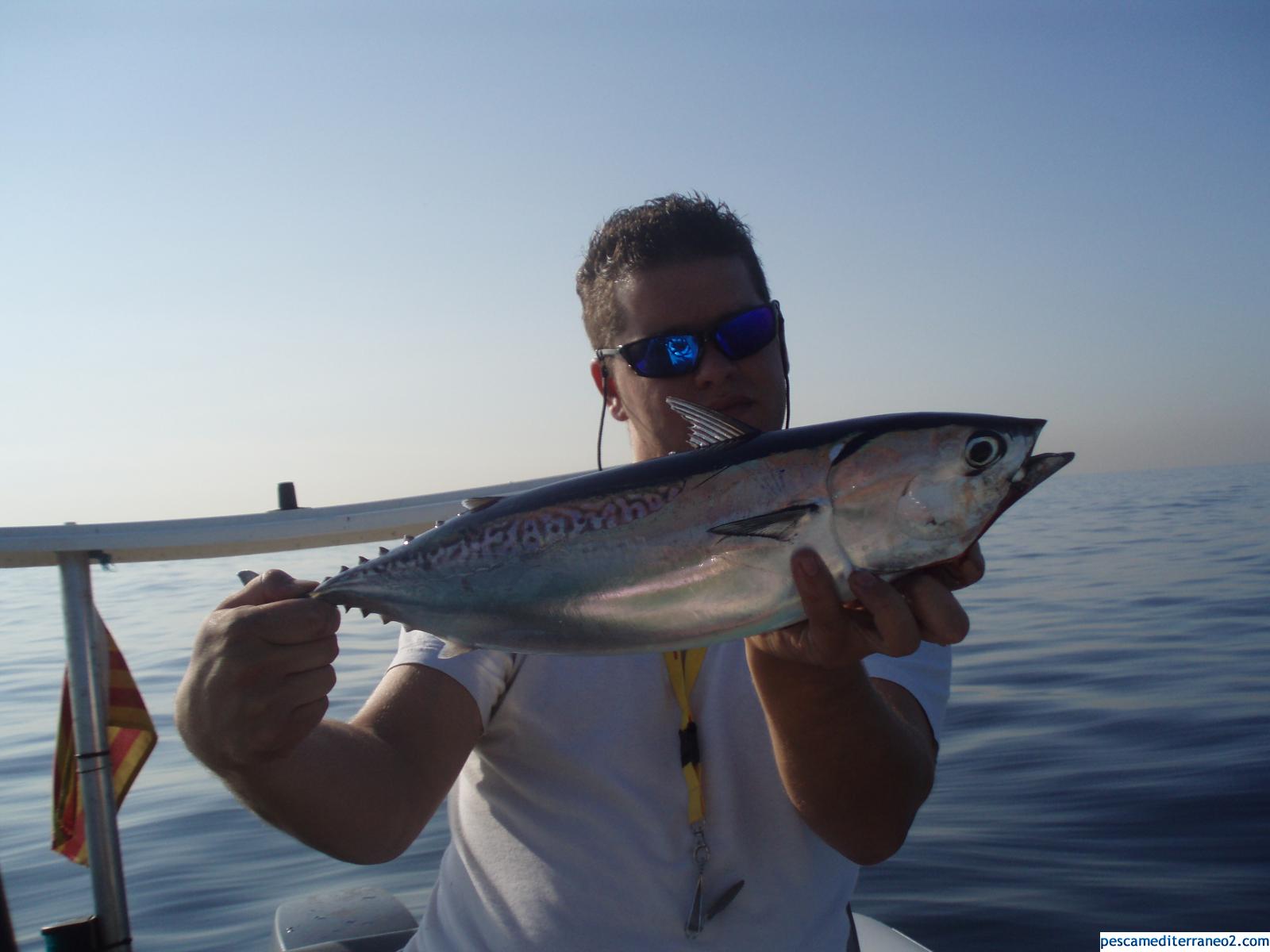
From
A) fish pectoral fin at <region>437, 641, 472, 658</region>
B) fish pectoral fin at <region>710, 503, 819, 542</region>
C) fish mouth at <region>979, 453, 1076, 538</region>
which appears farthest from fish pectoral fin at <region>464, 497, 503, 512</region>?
fish mouth at <region>979, 453, 1076, 538</region>

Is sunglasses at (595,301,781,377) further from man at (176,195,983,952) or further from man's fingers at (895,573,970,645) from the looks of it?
man's fingers at (895,573,970,645)

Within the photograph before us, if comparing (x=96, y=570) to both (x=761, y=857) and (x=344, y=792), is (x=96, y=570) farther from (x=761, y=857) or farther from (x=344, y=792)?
(x=761, y=857)

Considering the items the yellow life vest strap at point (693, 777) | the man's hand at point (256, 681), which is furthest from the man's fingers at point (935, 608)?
the man's hand at point (256, 681)

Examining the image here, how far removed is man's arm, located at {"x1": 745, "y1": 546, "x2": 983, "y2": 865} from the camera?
202 centimetres

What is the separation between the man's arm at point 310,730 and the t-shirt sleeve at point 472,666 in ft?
0.09

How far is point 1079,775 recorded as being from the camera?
683 centimetres

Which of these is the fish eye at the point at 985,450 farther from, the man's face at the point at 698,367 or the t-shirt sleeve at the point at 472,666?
the t-shirt sleeve at the point at 472,666

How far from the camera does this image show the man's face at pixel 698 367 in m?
3.04

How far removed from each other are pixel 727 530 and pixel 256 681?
3.67ft

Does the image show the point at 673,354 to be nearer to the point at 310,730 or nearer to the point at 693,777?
the point at 693,777

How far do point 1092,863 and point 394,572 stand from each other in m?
5.40

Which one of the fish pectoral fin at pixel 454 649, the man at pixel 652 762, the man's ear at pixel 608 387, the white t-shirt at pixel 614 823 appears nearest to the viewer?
the fish pectoral fin at pixel 454 649

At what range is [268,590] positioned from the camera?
213cm

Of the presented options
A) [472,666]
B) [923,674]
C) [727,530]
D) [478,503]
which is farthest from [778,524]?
[923,674]
